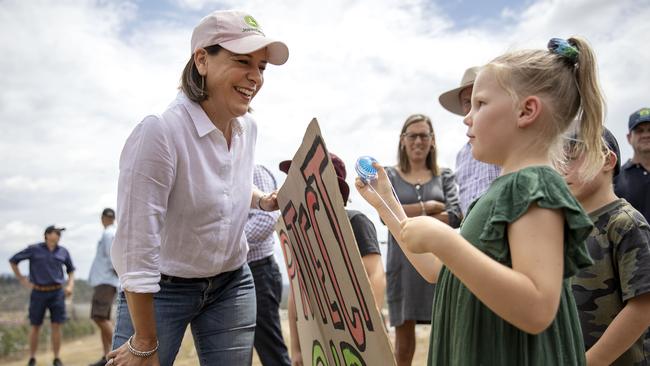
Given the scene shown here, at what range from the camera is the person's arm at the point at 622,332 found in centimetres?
172

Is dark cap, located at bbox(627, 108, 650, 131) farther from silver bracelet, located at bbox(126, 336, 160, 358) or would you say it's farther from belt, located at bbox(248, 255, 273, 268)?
silver bracelet, located at bbox(126, 336, 160, 358)

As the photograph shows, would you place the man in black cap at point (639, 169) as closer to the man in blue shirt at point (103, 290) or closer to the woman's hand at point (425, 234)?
the woman's hand at point (425, 234)

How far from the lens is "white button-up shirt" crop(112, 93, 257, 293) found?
1.77 metres

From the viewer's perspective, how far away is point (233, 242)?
2.13 meters

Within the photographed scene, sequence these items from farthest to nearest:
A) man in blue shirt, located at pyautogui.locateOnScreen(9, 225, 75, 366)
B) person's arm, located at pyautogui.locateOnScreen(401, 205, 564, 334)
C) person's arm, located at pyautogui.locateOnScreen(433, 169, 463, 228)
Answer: man in blue shirt, located at pyautogui.locateOnScreen(9, 225, 75, 366)
person's arm, located at pyautogui.locateOnScreen(433, 169, 463, 228)
person's arm, located at pyautogui.locateOnScreen(401, 205, 564, 334)

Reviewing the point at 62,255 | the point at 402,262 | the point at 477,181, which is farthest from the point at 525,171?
the point at 62,255

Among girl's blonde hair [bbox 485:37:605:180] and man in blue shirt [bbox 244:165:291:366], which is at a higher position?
girl's blonde hair [bbox 485:37:605:180]

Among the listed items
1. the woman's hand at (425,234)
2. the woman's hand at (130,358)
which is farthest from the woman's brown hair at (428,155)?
the woman's hand at (425,234)

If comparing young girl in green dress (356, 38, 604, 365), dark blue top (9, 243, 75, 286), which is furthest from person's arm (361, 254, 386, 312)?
dark blue top (9, 243, 75, 286)

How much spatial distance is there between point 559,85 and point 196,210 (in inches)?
48.5

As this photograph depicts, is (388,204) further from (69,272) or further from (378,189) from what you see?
(69,272)

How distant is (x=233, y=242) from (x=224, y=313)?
28cm

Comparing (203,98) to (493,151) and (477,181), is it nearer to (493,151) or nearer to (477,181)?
(493,151)

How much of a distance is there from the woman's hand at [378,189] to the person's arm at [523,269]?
51 cm
